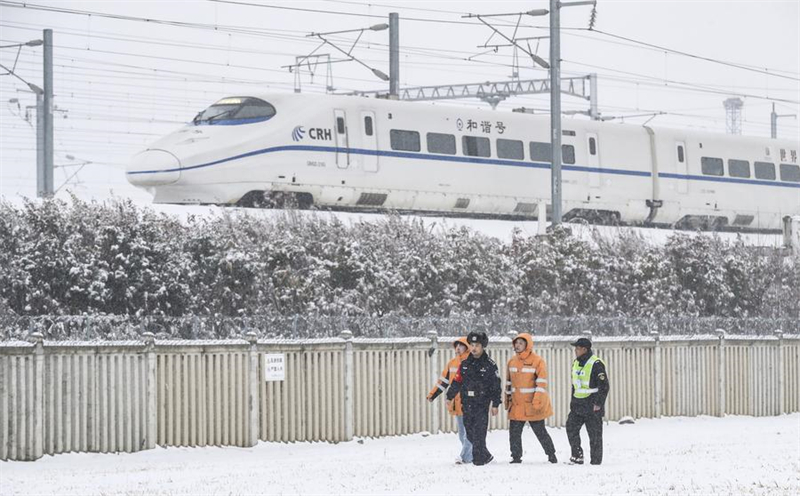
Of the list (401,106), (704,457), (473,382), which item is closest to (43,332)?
(473,382)

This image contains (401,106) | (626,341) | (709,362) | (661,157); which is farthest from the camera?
(661,157)

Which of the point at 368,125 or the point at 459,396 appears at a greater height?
the point at 368,125

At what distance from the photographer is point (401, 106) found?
36375 millimetres

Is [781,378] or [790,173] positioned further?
[790,173]

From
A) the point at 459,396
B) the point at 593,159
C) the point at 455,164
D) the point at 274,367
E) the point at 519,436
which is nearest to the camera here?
the point at 519,436

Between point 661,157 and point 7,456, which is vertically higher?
point 661,157

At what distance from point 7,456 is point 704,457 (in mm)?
8701

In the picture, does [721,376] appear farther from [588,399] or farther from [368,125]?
[368,125]

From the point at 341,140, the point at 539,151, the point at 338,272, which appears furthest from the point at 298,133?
the point at 539,151

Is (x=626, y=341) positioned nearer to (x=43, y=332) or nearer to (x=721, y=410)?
(x=721, y=410)

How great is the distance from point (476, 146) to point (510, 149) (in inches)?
51.6

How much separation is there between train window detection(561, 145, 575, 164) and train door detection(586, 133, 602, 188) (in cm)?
67

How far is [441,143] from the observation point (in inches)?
1467

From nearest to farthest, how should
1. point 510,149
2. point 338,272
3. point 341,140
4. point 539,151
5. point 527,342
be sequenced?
point 527,342, point 338,272, point 341,140, point 510,149, point 539,151
